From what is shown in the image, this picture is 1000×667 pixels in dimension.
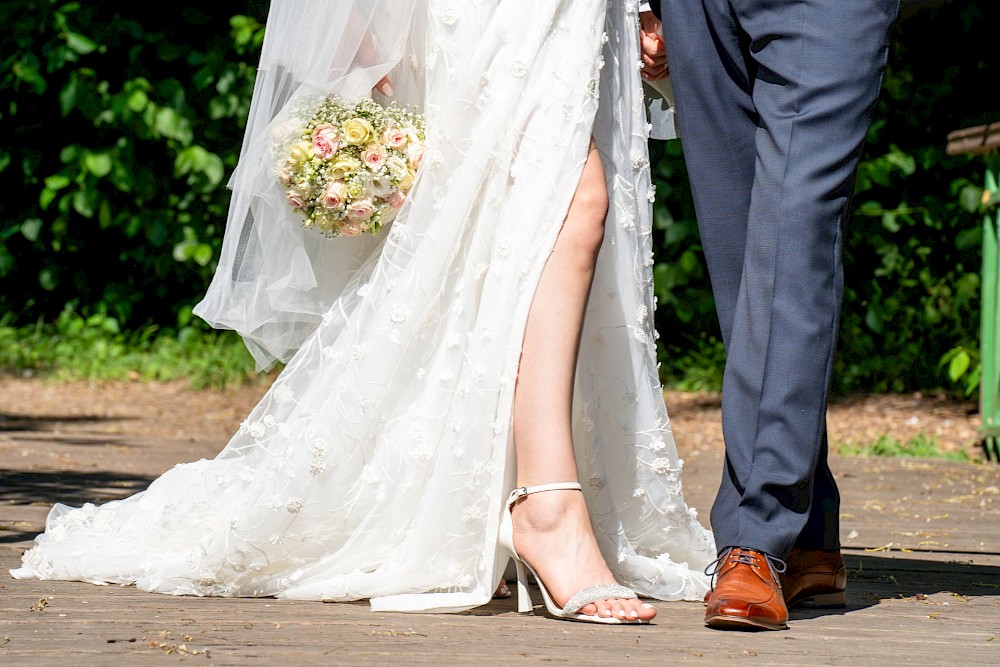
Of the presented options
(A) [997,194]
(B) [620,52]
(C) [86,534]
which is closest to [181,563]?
(C) [86,534]

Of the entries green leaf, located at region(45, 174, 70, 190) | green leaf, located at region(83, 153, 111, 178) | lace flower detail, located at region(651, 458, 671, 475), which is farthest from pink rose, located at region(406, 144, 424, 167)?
green leaf, located at region(45, 174, 70, 190)

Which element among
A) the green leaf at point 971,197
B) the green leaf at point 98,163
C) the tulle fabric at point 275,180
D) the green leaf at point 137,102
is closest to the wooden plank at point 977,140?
the green leaf at point 971,197

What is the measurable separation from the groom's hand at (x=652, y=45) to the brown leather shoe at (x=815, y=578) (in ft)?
3.32

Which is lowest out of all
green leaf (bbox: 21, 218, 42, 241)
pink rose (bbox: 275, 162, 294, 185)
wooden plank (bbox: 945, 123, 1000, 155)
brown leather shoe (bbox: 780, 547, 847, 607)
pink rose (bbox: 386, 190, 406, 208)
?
green leaf (bbox: 21, 218, 42, 241)

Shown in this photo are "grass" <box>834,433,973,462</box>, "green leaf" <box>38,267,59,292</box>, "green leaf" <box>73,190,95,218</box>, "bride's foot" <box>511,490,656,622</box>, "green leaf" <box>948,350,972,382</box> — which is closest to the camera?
"bride's foot" <box>511,490,656,622</box>

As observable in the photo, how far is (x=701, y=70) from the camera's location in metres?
2.32

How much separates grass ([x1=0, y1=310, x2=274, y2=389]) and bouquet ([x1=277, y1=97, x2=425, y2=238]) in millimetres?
4831

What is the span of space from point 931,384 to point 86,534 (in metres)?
5.54

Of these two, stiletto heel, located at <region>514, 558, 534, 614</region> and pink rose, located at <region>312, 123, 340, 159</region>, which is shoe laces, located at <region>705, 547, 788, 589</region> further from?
pink rose, located at <region>312, 123, 340, 159</region>

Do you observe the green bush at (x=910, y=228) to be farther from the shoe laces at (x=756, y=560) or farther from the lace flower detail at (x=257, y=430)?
the shoe laces at (x=756, y=560)

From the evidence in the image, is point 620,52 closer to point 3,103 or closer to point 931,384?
point 931,384

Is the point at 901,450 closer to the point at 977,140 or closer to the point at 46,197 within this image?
the point at 977,140

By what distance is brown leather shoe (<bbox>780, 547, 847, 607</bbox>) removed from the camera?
92.5 inches

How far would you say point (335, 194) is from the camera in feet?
8.04
